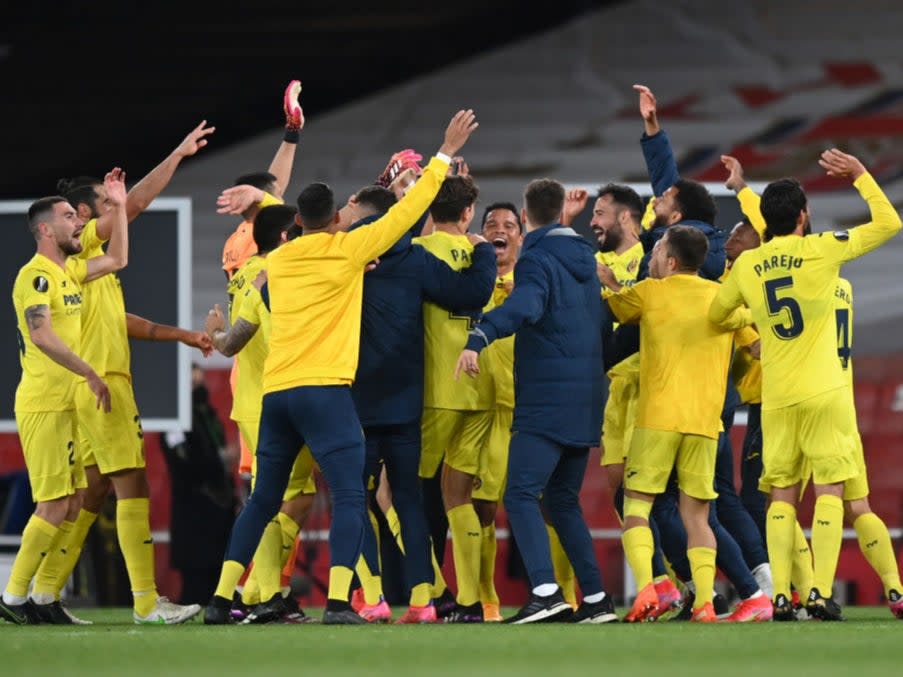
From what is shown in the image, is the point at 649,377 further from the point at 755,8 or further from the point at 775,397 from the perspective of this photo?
the point at 755,8

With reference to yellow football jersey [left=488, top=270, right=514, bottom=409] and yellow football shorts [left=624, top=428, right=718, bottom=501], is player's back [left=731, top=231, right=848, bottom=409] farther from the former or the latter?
yellow football jersey [left=488, top=270, right=514, bottom=409]

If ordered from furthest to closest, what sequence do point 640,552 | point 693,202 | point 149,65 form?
1. point 149,65
2. point 693,202
3. point 640,552

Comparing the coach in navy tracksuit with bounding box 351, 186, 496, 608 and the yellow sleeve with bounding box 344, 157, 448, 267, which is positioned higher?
the yellow sleeve with bounding box 344, 157, 448, 267

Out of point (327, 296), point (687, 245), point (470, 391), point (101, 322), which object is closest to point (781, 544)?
point (687, 245)

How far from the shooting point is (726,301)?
A: 871 cm

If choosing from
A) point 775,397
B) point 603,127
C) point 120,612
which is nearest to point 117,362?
point 120,612

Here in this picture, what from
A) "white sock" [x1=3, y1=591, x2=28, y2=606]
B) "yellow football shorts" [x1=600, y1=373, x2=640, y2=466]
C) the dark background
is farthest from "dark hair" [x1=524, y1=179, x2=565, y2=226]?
the dark background

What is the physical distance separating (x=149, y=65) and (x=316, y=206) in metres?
10.8

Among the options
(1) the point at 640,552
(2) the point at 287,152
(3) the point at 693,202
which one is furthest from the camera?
(2) the point at 287,152

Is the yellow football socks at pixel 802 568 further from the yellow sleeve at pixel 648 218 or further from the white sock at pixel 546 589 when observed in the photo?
the yellow sleeve at pixel 648 218

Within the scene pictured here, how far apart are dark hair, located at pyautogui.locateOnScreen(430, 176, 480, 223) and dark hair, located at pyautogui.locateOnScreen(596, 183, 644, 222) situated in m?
0.96

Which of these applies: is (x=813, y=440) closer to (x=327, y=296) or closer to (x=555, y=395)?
(x=555, y=395)

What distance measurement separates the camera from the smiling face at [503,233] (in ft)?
32.4

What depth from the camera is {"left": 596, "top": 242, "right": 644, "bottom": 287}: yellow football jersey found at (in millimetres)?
9797
